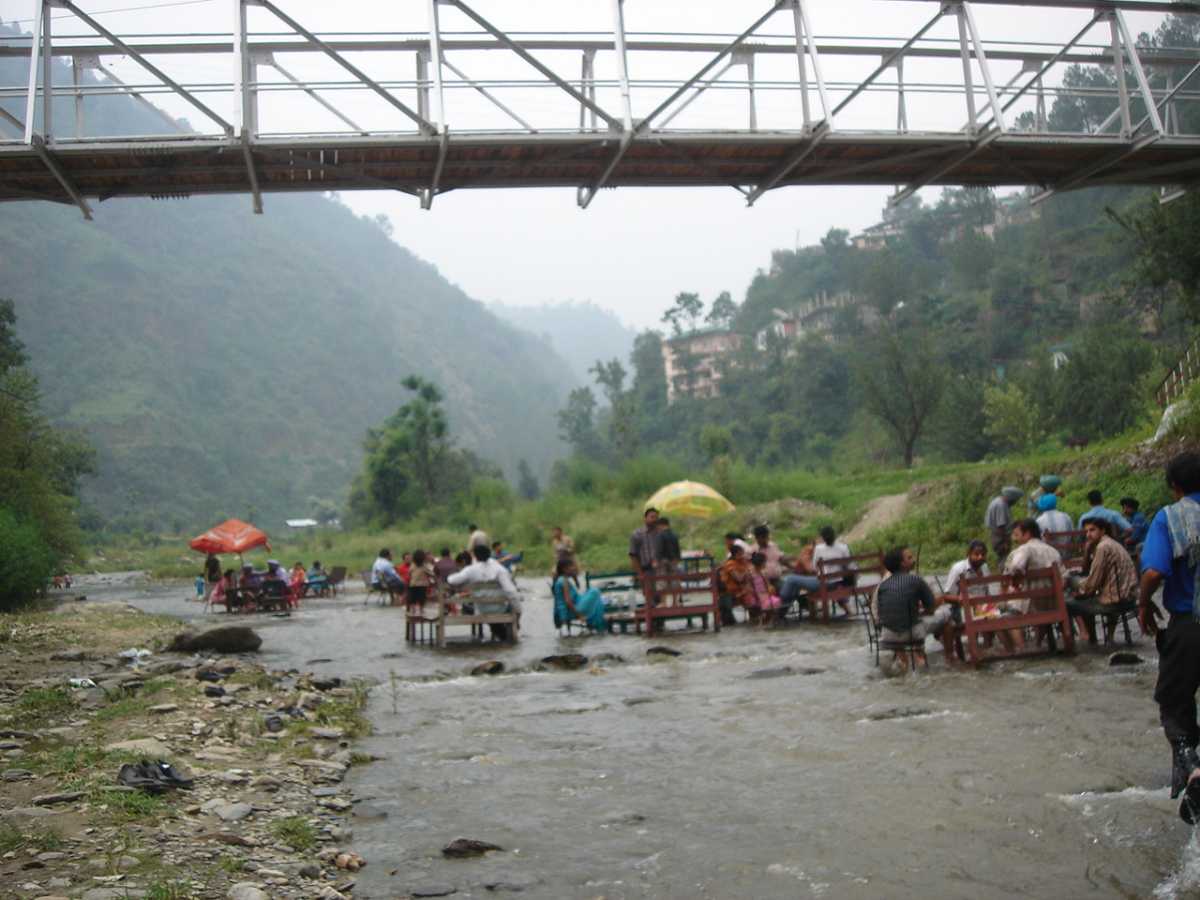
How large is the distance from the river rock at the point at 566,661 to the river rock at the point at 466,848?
776 centimetres

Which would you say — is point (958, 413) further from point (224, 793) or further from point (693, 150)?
point (224, 793)

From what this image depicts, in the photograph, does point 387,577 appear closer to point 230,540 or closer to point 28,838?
point 230,540

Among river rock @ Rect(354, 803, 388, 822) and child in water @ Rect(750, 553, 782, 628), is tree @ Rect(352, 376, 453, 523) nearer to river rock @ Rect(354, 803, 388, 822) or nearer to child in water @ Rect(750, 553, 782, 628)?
child in water @ Rect(750, 553, 782, 628)

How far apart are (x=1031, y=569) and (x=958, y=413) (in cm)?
5356

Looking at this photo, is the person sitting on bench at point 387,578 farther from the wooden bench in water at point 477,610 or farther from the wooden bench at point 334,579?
the wooden bench in water at point 477,610

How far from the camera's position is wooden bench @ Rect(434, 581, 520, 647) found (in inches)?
672

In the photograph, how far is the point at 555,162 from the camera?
559 inches

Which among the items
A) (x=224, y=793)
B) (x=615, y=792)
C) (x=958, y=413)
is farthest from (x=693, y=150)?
(x=958, y=413)

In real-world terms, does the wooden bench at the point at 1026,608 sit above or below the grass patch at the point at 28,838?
above

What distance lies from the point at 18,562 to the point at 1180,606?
24.7m

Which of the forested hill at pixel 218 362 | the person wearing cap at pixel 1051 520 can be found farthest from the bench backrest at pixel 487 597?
the forested hill at pixel 218 362

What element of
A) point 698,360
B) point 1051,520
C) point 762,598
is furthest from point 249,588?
point 698,360

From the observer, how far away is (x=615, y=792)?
8.51 meters

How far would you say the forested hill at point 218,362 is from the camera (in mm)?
118375
